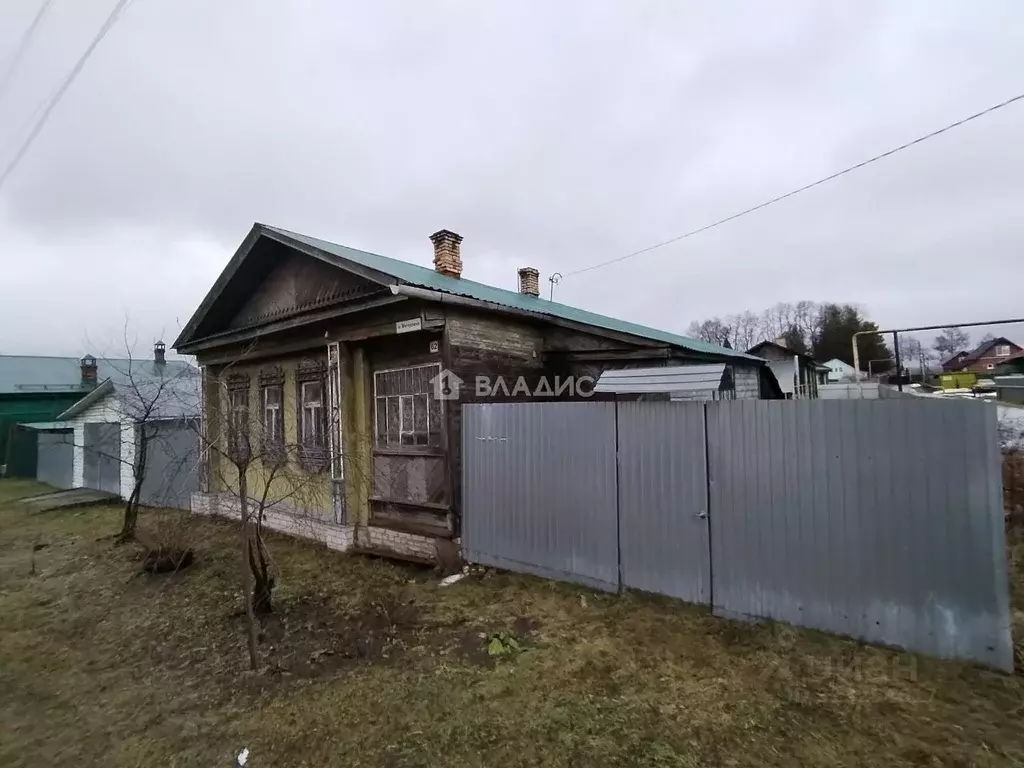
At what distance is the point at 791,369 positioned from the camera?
899 inches

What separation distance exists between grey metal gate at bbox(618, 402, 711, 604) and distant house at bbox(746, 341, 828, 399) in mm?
17937

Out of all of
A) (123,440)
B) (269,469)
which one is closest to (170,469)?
(123,440)

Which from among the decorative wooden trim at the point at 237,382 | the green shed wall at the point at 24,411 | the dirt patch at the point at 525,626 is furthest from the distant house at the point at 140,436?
the dirt patch at the point at 525,626

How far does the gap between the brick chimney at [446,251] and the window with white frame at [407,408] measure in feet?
9.91

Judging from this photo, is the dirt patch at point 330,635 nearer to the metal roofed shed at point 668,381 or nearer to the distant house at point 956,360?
the metal roofed shed at point 668,381

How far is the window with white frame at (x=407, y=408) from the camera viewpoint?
6.86 meters

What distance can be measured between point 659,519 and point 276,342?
23.7 ft

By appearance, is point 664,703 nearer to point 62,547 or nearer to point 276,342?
point 276,342

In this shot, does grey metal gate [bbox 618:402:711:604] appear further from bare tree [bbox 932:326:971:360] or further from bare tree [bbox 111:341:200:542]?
bare tree [bbox 932:326:971:360]

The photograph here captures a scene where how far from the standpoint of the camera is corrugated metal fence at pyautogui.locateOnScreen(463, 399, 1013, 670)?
3484mm

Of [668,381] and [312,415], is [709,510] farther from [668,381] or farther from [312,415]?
[312,415]

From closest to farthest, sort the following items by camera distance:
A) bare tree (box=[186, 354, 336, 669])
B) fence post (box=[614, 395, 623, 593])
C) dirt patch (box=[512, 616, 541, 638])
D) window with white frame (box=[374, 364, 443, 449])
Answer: dirt patch (box=[512, 616, 541, 638])
fence post (box=[614, 395, 623, 593])
window with white frame (box=[374, 364, 443, 449])
bare tree (box=[186, 354, 336, 669])

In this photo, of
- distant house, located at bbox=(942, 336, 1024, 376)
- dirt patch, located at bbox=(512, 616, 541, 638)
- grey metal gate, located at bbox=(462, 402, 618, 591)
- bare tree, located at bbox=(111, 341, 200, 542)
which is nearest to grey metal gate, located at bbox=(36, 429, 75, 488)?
bare tree, located at bbox=(111, 341, 200, 542)

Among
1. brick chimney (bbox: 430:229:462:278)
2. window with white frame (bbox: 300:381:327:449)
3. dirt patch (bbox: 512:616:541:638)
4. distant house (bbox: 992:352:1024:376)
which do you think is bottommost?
dirt patch (bbox: 512:616:541:638)
